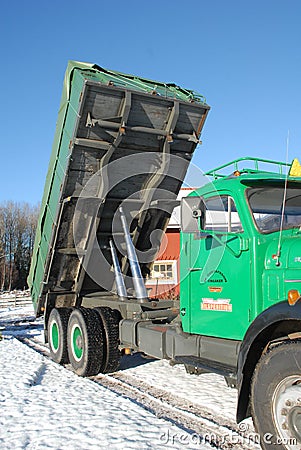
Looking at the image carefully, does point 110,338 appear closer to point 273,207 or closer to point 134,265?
point 134,265


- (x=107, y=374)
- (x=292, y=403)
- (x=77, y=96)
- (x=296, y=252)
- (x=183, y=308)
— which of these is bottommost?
(x=107, y=374)

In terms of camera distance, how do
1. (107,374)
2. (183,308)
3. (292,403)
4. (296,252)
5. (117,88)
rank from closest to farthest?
(292,403)
(296,252)
(183,308)
(117,88)
(107,374)

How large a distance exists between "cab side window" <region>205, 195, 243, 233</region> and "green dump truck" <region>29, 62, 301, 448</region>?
0.04ft

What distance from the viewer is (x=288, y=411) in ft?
11.4

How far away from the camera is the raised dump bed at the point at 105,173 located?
6418 mm

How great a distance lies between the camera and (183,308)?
5.30m

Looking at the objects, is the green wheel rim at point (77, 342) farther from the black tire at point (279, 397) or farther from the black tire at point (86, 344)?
the black tire at point (279, 397)

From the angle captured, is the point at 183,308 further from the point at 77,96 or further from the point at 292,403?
the point at 77,96

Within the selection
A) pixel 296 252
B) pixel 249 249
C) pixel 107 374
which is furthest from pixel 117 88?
pixel 107 374

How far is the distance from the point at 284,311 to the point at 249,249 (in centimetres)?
81

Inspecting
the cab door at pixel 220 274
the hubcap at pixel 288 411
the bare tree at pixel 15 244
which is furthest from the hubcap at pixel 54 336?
the bare tree at pixel 15 244

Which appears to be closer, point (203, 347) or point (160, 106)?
point (203, 347)

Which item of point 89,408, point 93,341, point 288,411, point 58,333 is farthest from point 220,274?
point 58,333

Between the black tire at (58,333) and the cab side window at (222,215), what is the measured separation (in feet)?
13.1
